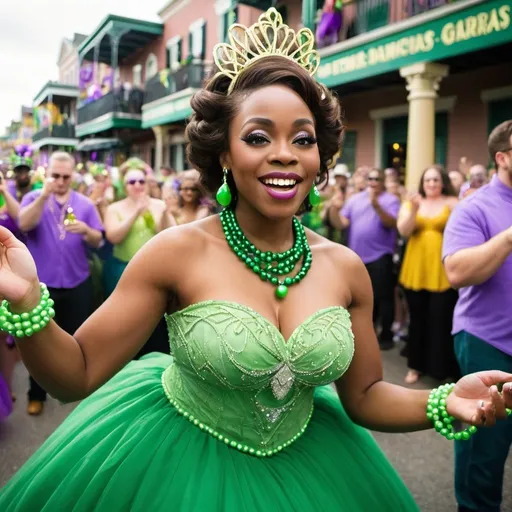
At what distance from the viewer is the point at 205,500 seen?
5.08ft

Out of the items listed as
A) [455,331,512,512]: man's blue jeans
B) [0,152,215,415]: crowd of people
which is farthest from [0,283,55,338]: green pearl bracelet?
[0,152,215,415]: crowd of people

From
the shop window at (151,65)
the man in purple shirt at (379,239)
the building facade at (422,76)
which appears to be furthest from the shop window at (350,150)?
the shop window at (151,65)

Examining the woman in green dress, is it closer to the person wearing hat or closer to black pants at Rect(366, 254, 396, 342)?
black pants at Rect(366, 254, 396, 342)

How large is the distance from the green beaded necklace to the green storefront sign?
7440mm

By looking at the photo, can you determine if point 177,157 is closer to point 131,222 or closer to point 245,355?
point 131,222

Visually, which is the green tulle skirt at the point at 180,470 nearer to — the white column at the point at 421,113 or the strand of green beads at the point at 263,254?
the strand of green beads at the point at 263,254

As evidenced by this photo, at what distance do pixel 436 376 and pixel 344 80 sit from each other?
7.71 metres

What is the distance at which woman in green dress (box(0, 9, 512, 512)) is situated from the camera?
1612 millimetres

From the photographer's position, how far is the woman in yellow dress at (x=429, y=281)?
17.1 ft

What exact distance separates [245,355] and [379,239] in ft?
16.0

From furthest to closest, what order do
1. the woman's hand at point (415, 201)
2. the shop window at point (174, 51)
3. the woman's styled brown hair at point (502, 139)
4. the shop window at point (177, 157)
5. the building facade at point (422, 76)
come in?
the shop window at point (174, 51)
the shop window at point (177, 157)
the building facade at point (422, 76)
the woman's hand at point (415, 201)
the woman's styled brown hair at point (502, 139)

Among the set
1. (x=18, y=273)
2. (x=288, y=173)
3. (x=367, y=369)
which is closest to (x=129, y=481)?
(x=18, y=273)

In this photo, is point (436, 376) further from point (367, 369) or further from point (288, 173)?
point (288, 173)

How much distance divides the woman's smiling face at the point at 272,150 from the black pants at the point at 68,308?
318cm
